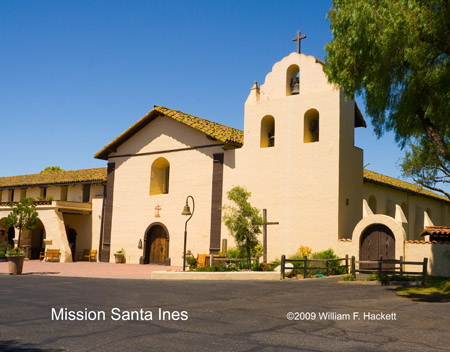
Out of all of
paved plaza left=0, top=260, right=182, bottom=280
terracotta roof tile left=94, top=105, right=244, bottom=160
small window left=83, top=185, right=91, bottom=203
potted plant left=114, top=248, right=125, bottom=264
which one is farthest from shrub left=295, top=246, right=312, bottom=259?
small window left=83, top=185, right=91, bottom=203

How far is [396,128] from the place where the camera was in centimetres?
1527

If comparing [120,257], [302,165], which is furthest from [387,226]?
Answer: [120,257]

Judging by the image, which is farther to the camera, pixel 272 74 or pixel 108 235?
pixel 108 235

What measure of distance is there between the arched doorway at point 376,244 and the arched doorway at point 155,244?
11965mm

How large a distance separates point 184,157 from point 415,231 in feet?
60.2

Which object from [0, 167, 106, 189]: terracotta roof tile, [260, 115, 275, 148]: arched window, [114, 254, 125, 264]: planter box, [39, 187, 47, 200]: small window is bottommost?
[114, 254, 125, 264]: planter box

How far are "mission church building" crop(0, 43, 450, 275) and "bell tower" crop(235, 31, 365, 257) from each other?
0.05 meters

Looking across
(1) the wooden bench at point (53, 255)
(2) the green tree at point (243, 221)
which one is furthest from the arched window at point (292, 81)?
(1) the wooden bench at point (53, 255)

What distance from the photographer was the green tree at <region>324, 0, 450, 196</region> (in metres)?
12.9

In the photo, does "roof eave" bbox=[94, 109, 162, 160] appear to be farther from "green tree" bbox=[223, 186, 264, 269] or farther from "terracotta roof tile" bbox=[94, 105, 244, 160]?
"green tree" bbox=[223, 186, 264, 269]

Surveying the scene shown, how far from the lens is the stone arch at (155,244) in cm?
2909

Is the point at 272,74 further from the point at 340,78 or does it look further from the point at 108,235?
the point at 108,235

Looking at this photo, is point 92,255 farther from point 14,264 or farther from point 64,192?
point 14,264

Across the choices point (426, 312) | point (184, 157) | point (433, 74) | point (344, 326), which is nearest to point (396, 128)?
point (433, 74)
